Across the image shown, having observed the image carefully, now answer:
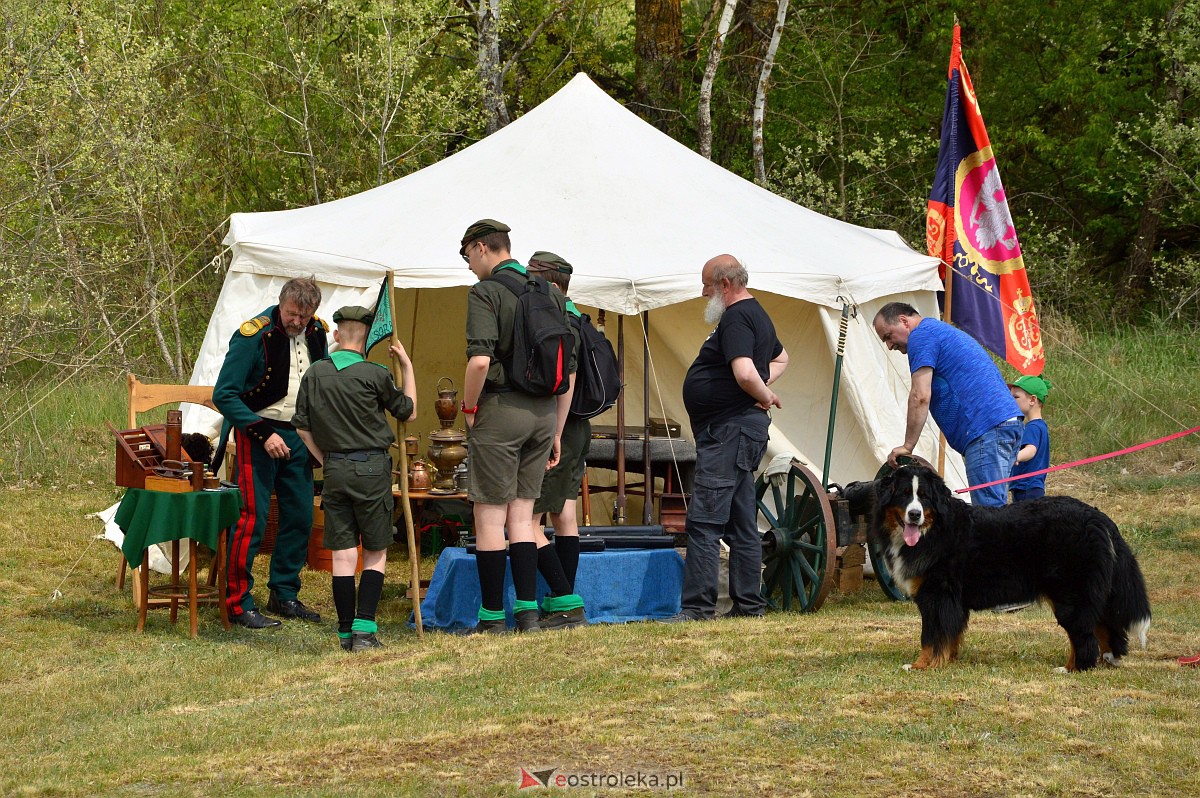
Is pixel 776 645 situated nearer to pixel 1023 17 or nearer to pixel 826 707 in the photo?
pixel 826 707

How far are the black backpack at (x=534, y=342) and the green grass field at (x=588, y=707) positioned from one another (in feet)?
3.40

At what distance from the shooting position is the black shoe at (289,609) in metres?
6.09

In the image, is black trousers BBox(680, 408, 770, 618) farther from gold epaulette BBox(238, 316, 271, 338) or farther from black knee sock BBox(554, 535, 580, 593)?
gold epaulette BBox(238, 316, 271, 338)

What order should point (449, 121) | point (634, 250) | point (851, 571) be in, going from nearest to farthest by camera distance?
point (851, 571)
point (634, 250)
point (449, 121)

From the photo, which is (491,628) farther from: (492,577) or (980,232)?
(980,232)

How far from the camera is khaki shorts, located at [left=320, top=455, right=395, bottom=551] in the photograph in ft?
17.0

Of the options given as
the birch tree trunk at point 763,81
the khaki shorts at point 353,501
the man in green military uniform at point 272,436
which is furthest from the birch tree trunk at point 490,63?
the khaki shorts at point 353,501

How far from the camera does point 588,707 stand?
14.1ft

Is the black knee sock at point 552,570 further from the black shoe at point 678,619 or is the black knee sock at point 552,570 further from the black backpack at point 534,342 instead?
the black backpack at point 534,342

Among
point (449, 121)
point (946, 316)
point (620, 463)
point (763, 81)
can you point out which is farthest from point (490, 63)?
point (620, 463)

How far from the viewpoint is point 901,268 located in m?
7.41

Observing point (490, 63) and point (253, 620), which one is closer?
point (253, 620)

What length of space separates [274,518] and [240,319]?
117 centimetres

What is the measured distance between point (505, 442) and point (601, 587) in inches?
38.9
